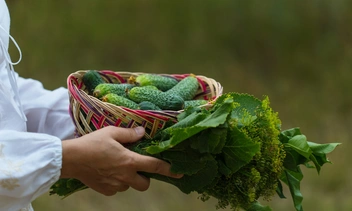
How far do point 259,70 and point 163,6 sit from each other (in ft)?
2.71

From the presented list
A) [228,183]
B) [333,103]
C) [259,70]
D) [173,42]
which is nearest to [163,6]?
[173,42]

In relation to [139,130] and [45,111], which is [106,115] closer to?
[139,130]

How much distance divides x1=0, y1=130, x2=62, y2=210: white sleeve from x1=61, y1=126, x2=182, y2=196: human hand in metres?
0.03

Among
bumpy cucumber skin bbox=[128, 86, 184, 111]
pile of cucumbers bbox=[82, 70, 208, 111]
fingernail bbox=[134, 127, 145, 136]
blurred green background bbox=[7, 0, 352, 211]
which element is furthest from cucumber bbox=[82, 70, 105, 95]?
blurred green background bbox=[7, 0, 352, 211]

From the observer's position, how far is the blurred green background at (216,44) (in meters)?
3.92

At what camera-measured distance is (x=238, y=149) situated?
1.16 metres

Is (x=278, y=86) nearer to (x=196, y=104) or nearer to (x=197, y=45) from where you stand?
(x=197, y=45)

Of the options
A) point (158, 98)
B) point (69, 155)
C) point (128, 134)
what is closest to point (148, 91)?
point (158, 98)

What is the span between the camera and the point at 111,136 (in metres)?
1.18

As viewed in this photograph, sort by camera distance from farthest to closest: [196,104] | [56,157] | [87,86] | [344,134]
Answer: [344,134] → [87,86] → [196,104] → [56,157]

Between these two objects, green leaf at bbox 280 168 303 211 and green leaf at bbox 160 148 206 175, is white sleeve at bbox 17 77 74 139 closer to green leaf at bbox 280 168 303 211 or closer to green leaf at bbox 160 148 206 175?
green leaf at bbox 160 148 206 175

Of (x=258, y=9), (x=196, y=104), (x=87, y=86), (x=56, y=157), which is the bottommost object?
(x=56, y=157)

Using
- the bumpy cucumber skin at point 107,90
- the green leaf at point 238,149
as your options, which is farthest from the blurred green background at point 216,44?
the green leaf at point 238,149

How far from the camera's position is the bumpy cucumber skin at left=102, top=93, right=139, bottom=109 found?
4.11ft
